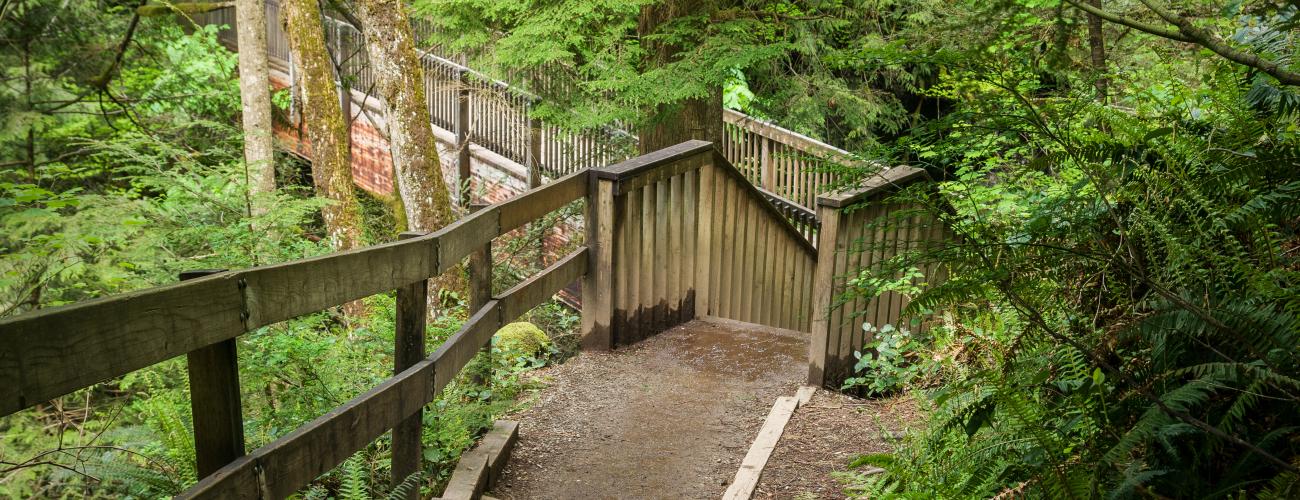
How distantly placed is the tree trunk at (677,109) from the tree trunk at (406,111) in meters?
2.48

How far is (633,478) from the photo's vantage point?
4.55 meters

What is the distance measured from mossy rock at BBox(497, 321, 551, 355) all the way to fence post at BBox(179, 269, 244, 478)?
13.6 feet

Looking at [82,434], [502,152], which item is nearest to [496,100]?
[502,152]

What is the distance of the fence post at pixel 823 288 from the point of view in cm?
556

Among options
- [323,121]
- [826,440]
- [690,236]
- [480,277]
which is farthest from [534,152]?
[826,440]

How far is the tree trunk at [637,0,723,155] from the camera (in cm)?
1042

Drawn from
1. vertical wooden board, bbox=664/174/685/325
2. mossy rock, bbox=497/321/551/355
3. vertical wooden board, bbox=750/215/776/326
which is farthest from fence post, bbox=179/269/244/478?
vertical wooden board, bbox=750/215/776/326

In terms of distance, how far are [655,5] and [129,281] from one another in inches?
241

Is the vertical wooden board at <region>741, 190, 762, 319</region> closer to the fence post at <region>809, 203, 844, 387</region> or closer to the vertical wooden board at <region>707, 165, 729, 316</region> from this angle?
the vertical wooden board at <region>707, 165, 729, 316</region>

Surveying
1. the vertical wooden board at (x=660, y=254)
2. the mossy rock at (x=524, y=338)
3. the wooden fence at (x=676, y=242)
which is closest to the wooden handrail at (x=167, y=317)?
the wooden fence at (x=676, y=242)

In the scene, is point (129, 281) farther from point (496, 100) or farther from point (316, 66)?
point (496, 100)

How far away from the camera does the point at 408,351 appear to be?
→ 3.81 metres

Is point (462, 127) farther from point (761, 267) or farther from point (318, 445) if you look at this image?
point (318, 445)

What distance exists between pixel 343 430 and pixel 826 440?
8.31 feet
